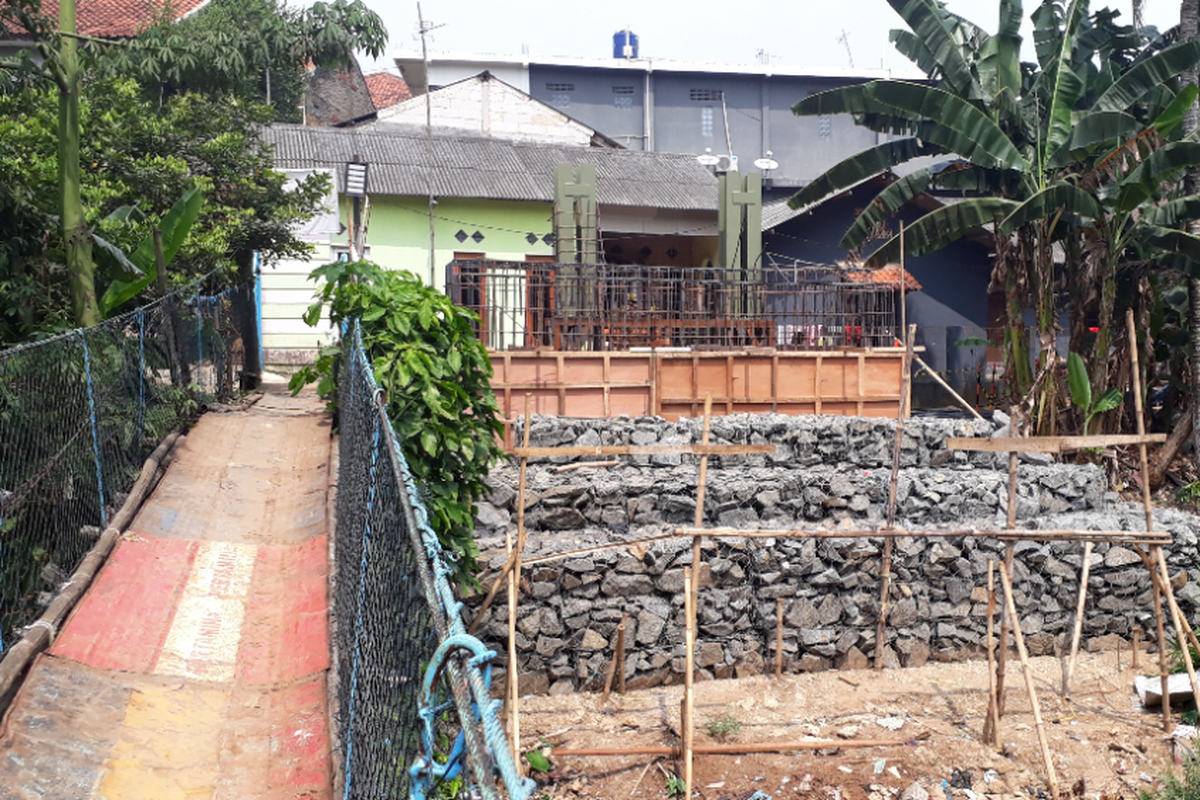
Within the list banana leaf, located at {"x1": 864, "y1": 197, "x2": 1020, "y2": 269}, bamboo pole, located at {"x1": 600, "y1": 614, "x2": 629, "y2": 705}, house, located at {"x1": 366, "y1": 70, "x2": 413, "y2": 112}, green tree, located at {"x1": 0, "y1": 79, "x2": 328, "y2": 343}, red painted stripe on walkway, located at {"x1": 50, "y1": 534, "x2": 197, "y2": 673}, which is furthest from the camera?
house, located at {"x1": 366, "y1": 70, "x2": 413, "y2": 112}

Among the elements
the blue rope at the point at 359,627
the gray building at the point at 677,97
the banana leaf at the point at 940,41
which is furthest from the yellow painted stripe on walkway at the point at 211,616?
the gray building at the point at 677,97

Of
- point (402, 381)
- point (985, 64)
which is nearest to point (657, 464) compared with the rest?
point (402, 381)

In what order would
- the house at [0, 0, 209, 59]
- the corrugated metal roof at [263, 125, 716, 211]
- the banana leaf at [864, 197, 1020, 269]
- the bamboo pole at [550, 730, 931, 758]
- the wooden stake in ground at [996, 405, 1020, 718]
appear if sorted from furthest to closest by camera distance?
the corrugated metal roof at [263, 125, 716, 211], the house at [0, 0, 209, 59], the banana leaf at [864, 197, 1020, 269], the wooden stake in ground at [996, 405, 1020, 718], the bamboo pole at [550, 730, 931, 758]

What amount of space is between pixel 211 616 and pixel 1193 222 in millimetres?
13793

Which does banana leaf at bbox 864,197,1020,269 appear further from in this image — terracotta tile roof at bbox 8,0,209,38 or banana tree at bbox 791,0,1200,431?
terracotta tile roof at bbox 8,0,209,38

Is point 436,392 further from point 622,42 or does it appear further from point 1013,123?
point 622,42

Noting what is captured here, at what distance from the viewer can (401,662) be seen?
3.08m

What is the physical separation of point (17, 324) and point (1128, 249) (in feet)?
49.2

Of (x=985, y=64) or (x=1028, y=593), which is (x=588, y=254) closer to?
(x=985, y=64)

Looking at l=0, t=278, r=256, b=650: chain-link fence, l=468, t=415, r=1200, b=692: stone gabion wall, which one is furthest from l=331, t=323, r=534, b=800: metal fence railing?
l=468, t=415, r=1200, b=692: stone gabion wall

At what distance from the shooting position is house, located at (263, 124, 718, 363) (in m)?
19.8

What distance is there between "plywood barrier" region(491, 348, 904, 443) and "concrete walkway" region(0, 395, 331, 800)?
4683 millimetres

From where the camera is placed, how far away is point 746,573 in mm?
9789

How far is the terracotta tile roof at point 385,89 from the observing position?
37.6 meters
